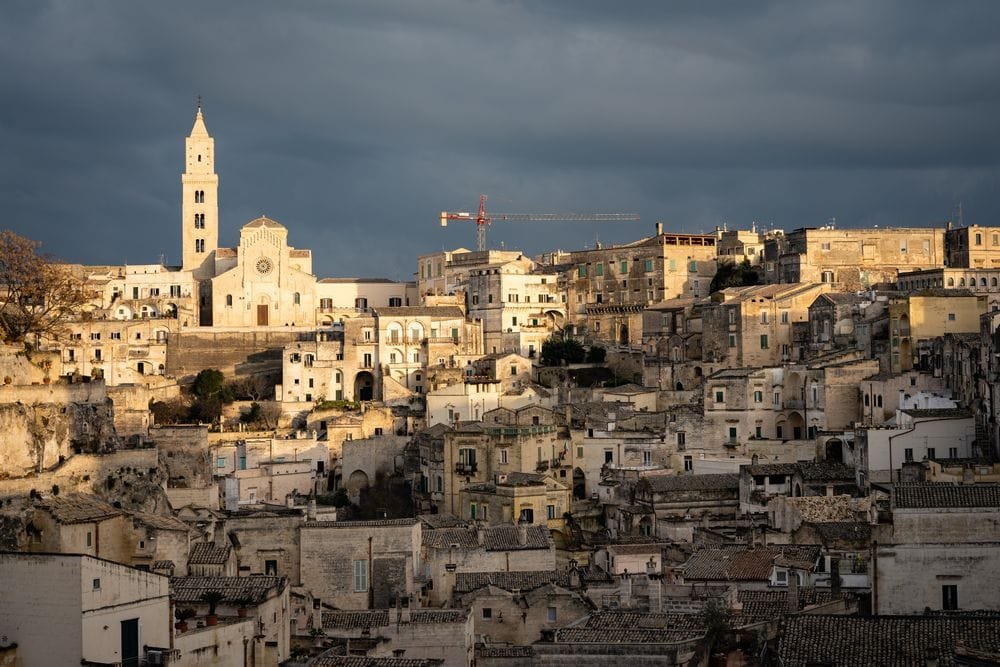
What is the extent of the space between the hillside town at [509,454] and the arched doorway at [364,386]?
0.53 feet

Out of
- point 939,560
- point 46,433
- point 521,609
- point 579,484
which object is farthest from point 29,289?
point 939,560

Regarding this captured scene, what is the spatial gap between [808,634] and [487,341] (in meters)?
62.1

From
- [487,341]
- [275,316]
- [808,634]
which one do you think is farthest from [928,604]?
[275,316]

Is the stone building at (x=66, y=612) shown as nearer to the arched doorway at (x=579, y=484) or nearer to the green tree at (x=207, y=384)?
the arched doorway at (x=579, y=484)

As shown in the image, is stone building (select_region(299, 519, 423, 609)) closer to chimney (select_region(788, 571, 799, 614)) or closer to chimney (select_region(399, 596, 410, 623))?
chimney (select_region(399, 596, 410, 623))

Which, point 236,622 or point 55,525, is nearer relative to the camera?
point 236,622

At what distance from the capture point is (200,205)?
335ft

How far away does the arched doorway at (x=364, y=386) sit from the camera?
8188 centimetres

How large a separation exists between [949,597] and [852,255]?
2211 inches

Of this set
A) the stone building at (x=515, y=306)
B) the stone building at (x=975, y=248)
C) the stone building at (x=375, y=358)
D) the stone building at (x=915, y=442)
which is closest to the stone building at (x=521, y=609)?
the stone building at (x=915, y=442)

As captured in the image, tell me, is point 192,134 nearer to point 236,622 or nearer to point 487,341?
point 487,341

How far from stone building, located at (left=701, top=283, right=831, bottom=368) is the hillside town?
137mm

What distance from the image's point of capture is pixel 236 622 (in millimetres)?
31672

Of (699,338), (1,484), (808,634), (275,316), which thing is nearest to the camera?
(808,634)
